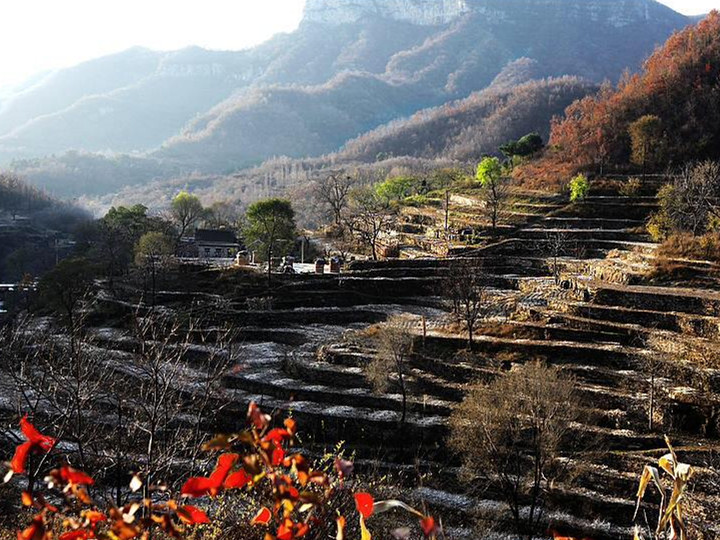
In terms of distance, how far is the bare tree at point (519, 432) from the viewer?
15.4 metres

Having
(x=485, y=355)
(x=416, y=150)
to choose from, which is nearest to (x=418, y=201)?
(x=485, y=355)

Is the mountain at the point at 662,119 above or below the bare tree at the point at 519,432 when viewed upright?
above

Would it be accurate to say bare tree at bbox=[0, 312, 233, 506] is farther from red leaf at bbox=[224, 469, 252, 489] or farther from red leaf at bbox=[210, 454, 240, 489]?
red leaf at bbox=[210, 454, 240, 489]

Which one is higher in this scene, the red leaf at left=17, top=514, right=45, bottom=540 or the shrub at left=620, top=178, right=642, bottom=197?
the shrub at left=620, top=178, right=642, bottom=197

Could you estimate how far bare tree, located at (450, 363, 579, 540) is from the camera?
50.4 feet

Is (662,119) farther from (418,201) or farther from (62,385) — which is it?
(62,385)

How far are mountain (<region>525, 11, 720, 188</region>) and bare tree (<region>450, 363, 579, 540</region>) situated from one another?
3867 cm

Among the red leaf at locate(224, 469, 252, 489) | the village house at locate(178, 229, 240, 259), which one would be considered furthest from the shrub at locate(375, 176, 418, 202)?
the red leaf at locate(224, 469, 252, 489)

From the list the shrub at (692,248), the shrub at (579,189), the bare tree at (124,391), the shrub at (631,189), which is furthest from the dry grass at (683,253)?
the bare tree at (124,391)

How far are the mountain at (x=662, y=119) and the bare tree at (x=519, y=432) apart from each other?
38.7m

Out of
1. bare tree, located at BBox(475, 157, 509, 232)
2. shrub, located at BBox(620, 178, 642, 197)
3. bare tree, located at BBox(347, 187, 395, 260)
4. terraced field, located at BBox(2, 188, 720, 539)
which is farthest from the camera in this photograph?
bare tree, located at BBox(347, 187, 395, 260)

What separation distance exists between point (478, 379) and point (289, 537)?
19064 mm

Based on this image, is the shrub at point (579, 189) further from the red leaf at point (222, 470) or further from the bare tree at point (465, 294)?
the red leaf at point (222, 470)

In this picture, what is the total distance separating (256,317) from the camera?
31.3 meters
